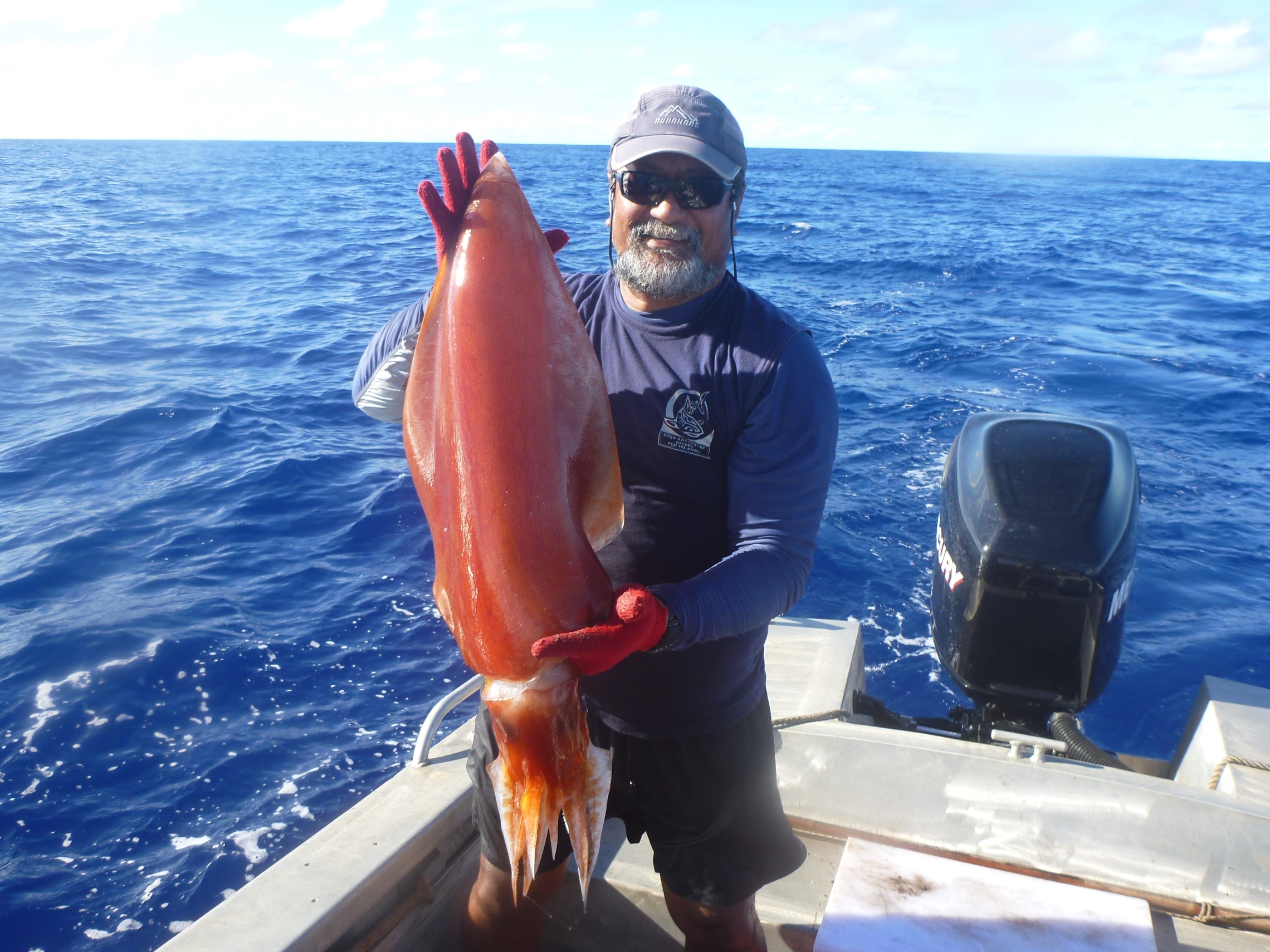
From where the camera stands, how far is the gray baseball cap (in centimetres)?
191

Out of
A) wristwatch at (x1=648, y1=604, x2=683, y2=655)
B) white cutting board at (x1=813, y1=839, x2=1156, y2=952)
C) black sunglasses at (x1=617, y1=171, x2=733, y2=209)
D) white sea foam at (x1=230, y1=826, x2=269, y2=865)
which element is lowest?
white sea foam at (x1=230, y1=826, x2=269, y2=865)

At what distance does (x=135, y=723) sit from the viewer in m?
4.94

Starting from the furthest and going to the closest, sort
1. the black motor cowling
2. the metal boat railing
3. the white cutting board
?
the black motor cowling < the metal boat railing < the white cutting board

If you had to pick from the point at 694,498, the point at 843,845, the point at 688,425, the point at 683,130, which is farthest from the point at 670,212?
the point at 843,845

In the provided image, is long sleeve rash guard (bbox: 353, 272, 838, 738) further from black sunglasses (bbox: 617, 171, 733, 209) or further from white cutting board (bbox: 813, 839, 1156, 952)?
white cutting board (bbox: 813, 839, 1156, 952)

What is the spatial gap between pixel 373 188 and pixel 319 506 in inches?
1239

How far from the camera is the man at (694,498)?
1.85m

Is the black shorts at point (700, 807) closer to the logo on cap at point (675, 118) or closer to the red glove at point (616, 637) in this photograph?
the red glove at point (616, 637)

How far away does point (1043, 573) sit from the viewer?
3.35 m

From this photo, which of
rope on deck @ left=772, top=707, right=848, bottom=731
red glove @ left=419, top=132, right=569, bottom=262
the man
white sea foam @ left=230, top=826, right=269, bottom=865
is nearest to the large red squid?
red glove @ left=419, top=132, right=569, bottom=262

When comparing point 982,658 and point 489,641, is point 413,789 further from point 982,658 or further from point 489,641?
point 982,658

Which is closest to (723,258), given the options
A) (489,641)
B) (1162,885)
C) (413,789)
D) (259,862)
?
(489,641)

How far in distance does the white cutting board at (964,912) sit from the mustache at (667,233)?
1.73 metres

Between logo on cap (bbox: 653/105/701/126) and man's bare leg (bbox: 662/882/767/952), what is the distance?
1.95 meters
